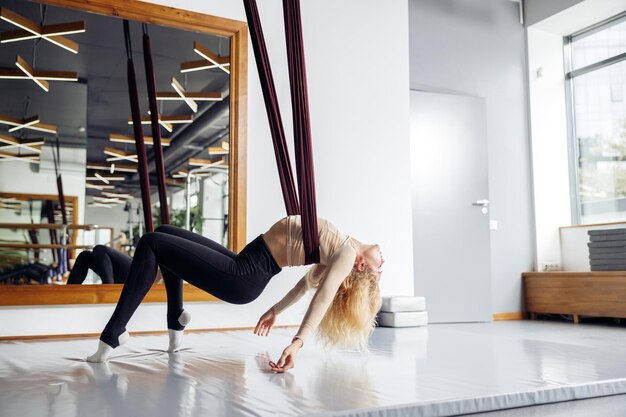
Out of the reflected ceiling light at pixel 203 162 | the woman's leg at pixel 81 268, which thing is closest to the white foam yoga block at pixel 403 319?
the reflected ceiling light at pixel 203 162

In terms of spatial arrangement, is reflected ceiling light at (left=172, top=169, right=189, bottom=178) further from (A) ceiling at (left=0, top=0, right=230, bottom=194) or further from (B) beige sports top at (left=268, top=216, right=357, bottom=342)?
(B) beige sports top at (left=268, top=216, right=357, bottom=342)

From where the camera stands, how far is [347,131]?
5098mm

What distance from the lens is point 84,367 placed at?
2.65m

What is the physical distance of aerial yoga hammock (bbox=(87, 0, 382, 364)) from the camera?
2629 mm

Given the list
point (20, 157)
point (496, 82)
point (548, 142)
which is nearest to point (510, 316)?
point (548, 142)

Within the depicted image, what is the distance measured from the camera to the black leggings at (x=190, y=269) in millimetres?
2629

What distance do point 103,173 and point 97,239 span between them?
47 centimetres

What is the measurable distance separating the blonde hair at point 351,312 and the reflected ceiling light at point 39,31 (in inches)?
108

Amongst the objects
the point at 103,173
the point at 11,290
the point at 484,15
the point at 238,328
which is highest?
the point at 484,15

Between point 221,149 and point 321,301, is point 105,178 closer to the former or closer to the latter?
point 221,149

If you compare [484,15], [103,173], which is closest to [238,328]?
[103,173]

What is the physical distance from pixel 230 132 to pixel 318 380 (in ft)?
8.94

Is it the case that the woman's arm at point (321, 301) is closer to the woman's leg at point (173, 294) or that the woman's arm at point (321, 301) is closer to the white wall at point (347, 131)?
the woman's leg at point (173, 294)

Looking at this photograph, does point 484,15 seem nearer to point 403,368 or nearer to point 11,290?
point 403,368
